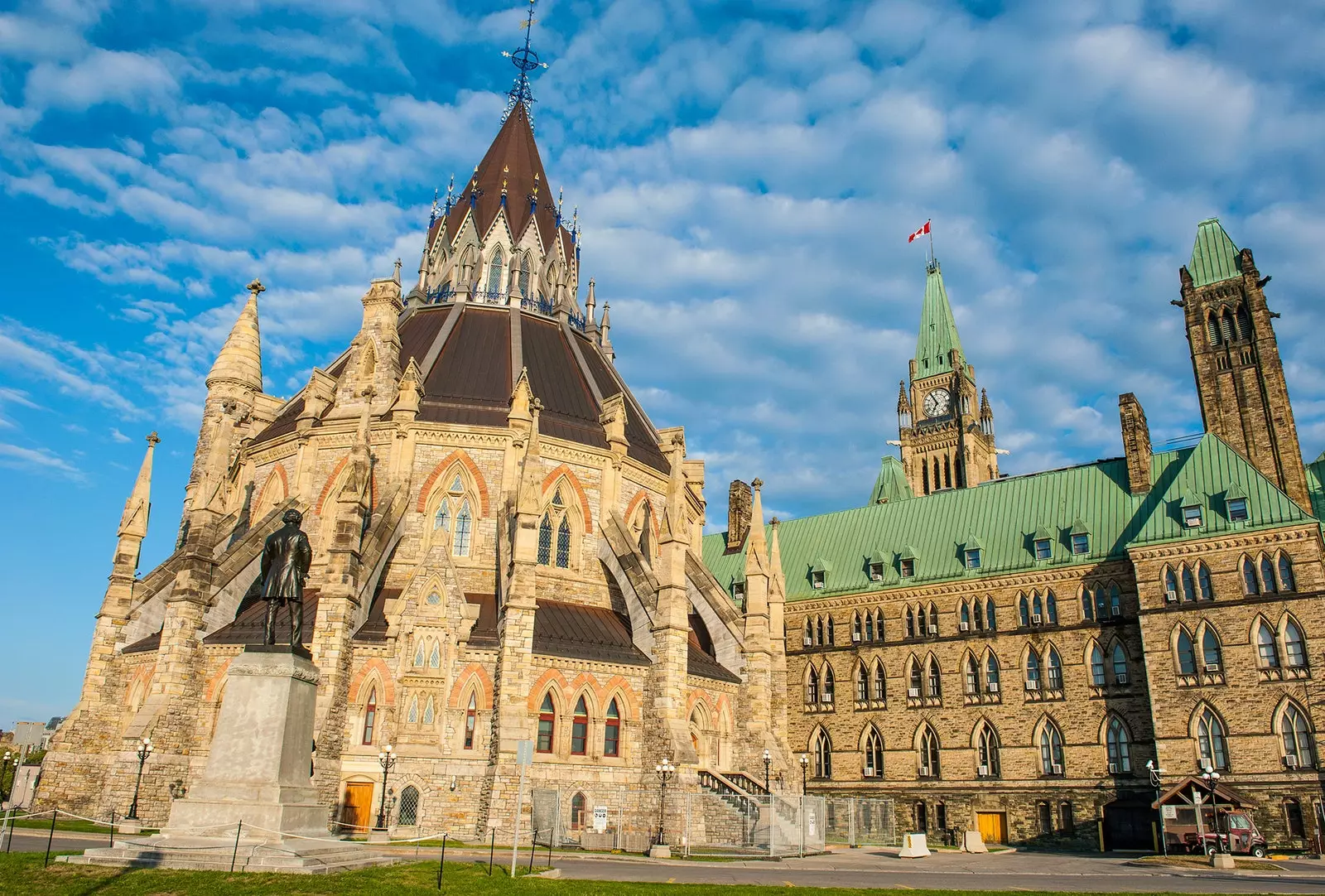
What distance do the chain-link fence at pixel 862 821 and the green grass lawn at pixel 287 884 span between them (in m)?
24.9

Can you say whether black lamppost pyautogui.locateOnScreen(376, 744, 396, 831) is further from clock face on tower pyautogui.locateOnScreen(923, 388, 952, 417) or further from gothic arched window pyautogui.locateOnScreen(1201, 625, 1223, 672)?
clock face on tower pyautogui.locateOnScreen(923, 388, 952, 417)

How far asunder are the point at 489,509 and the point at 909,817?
84.8 ft

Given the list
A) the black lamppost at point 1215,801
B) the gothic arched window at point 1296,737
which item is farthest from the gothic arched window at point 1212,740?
the black lamppost at point 1215,801

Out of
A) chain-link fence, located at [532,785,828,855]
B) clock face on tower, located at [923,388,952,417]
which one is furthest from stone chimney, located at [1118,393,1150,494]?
clock face on tower, located at [923,388,952,417]

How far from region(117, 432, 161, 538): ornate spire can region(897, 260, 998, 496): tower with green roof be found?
235 feet

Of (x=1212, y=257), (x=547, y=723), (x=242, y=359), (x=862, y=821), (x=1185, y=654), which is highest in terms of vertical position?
(x=1212, y=257)

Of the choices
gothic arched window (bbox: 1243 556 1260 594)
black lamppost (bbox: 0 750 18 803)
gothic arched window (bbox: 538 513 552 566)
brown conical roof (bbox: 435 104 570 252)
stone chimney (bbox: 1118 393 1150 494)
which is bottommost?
black lamppost (bbox: 0 750 18 803)

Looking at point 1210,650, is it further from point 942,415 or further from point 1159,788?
point 942,415

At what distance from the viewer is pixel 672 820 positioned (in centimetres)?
3212

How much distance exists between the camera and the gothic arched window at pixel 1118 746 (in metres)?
40.9

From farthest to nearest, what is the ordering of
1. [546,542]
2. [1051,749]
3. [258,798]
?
[1051,749]
[546,542]
[258,798]

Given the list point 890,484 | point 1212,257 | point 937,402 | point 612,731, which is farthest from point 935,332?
point 612,731

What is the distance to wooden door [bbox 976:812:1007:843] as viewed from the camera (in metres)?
43.3

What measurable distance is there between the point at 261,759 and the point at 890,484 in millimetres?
80858
